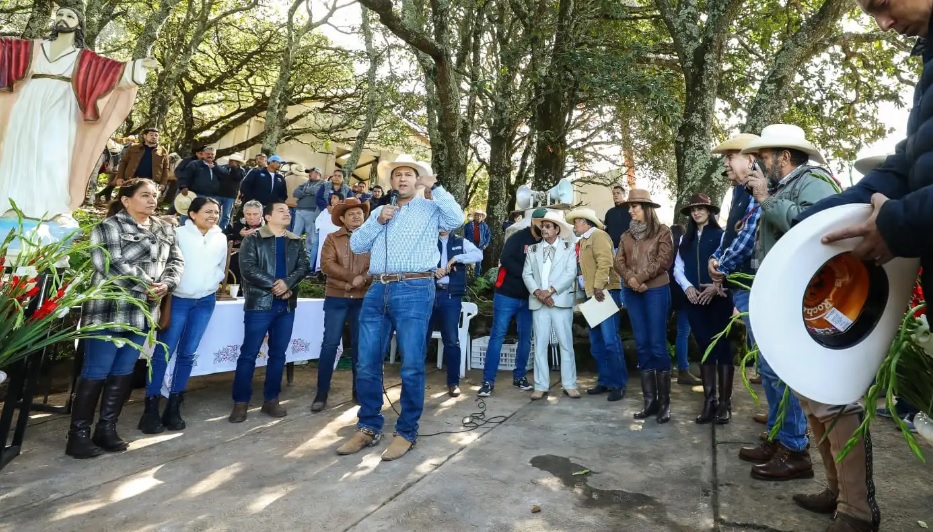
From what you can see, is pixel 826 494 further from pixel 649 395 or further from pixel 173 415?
pixel 173 415

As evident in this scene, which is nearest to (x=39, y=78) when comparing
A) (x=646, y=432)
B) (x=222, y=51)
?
A: (x=646, y=432)

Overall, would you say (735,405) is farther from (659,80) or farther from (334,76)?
(334,76)

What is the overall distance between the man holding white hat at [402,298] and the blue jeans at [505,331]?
193 cm

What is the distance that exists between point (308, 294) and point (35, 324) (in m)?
5.42

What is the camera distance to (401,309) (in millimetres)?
4012

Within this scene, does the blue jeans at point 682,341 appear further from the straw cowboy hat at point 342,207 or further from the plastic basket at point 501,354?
the straw cowboy hat at point 342,207

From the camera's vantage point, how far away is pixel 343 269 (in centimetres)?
529

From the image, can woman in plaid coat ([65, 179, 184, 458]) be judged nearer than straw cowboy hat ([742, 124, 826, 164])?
No

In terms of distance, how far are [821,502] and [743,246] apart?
65.6 inches

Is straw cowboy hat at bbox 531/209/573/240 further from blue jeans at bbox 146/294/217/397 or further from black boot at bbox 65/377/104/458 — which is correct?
black boot at bbox 65/377/104/458

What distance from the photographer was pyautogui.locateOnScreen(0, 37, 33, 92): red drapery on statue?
170 inches

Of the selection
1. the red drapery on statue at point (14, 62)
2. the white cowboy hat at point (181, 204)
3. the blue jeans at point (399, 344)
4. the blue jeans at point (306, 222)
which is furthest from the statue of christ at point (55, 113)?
the blue jeans at point (306, 222)

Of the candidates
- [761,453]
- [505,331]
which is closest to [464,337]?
[505,331]

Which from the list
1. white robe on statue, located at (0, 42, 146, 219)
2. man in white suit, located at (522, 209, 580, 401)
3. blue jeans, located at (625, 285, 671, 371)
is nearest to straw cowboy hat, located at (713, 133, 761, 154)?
blue jeans, located at (625, 285, 671, 371)
